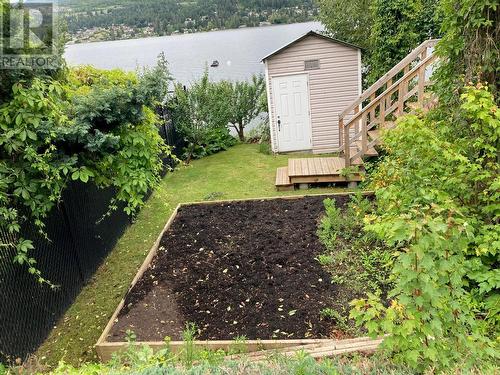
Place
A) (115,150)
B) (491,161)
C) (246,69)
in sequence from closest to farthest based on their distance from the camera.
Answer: (491,161)
(115,150)
(246,69)

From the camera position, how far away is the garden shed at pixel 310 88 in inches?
380

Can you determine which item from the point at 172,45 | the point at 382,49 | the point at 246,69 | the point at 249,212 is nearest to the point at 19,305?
the point at 249,212

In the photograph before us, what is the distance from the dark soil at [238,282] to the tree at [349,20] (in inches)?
316

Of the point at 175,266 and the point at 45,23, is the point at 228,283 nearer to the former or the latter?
the point at 175,266

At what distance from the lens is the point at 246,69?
44.9 feet

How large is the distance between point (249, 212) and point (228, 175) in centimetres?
315

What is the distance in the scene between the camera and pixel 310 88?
32.6 feet

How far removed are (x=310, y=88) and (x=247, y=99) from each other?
103 inches

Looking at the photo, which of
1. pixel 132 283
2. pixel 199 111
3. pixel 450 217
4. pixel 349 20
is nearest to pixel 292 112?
pixel 199 111

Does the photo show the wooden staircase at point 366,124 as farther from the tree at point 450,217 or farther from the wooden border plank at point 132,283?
the tree at point 450,217

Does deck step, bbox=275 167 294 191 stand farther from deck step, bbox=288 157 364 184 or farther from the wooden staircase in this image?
deck step, bbox=288 157 364 184

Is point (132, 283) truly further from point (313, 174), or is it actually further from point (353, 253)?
point (313, 174)

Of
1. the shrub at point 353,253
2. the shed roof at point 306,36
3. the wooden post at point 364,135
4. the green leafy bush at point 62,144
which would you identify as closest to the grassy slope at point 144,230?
the green leafy bush at point 62,144

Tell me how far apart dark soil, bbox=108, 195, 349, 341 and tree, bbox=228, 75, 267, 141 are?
655 centimetres
